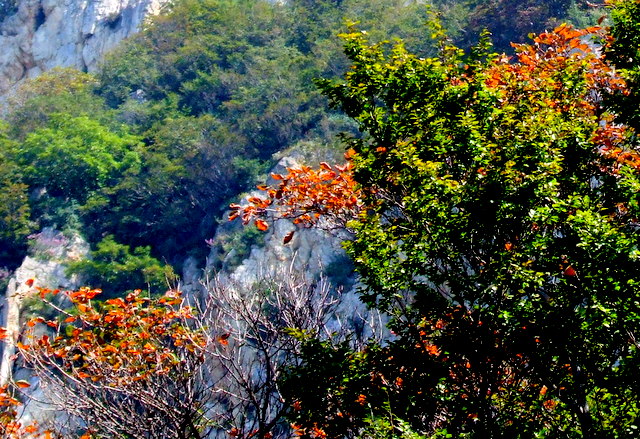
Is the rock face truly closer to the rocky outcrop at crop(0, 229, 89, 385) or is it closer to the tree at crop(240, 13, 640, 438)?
the rocky outcrop at crop(0, 229, 89, 385)

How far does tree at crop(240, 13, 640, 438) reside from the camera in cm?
488

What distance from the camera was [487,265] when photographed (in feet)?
17.0

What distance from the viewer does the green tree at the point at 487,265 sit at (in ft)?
16.0

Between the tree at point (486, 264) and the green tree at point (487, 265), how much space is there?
0.01m

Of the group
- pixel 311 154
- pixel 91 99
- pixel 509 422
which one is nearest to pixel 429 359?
pixel 509 422

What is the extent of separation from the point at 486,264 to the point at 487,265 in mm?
55

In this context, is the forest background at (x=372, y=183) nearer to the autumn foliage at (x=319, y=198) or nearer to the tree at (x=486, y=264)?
the tree at (x=486, y=264)

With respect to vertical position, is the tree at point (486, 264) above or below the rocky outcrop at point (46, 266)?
above

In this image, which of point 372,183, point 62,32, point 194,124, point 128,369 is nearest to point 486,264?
point 372,183

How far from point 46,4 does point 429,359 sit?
45615mm

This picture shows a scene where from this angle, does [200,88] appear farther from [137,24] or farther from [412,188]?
[412,188]

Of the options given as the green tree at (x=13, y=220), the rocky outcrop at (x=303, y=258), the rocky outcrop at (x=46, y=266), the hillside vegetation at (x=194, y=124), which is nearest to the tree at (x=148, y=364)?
the rocky outcrop at (x=303, y=258)

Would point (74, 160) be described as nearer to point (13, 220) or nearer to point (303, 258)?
point (13, 220)

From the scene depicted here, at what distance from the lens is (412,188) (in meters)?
5.61
